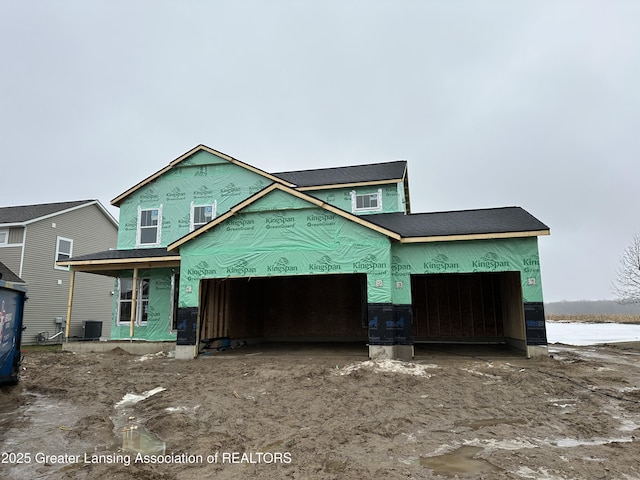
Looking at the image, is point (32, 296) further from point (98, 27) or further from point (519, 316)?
point (519, 316)

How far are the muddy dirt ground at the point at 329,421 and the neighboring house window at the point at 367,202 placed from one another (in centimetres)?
842

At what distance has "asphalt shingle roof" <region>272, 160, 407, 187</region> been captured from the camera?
18.4m

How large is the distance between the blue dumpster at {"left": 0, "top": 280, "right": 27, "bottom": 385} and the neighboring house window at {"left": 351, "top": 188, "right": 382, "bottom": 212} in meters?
12.8

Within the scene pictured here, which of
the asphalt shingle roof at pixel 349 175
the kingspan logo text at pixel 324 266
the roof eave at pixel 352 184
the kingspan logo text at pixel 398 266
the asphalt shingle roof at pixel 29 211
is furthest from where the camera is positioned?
the asphalt shingle roof at pixel 29 211

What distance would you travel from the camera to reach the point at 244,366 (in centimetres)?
1116

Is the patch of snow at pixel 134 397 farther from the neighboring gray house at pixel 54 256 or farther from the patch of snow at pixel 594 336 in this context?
the patch of snow at pixel 594 336

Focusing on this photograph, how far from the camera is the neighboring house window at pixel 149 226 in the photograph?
17859mm

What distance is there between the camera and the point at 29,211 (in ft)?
77.5

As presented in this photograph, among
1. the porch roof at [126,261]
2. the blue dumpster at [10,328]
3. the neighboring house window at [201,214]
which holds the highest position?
the neighboring house window at [201,214]

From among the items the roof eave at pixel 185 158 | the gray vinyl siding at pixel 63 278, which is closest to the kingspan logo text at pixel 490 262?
the roof eave at pixel 185 158

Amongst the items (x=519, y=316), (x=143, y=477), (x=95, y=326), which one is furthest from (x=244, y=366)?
(x=95, y=326)

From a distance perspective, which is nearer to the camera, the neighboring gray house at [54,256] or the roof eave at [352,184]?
the roof eave at [352,184]

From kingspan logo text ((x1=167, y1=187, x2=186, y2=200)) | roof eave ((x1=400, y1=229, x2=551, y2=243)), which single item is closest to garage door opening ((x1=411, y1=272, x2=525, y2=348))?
roof eave ((x1=400, y1=229, x2=551, y2=243))

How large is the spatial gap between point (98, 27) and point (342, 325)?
1805cm
